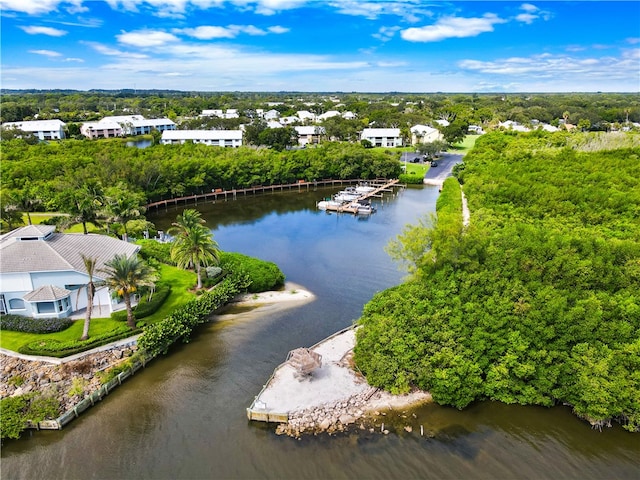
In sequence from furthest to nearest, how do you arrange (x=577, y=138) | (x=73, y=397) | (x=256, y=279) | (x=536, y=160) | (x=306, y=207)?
(x=577, y=138), (x=306, y=207), (x=536, y=160), (x=256, y=279), (x=73, y=397)

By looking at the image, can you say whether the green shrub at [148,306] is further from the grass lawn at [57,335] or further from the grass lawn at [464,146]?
the grass lawn at [464,146]

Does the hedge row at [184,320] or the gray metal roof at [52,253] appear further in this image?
the gray metal roof at [52,253]

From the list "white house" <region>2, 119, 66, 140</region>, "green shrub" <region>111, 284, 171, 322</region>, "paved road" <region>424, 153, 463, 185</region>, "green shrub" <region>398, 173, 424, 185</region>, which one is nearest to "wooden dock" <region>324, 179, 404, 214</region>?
"green shrub" <region>398, 173, 424, 185</region>

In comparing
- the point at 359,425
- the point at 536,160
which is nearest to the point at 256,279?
the point at 359,425

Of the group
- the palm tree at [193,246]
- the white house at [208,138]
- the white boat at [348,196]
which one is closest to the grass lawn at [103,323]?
the palm tree at [193,246]

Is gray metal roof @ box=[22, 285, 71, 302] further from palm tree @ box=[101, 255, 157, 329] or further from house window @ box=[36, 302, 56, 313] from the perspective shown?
palm tree @ box=[101, 255, 157, 329]

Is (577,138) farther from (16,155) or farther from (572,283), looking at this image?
(16,155)

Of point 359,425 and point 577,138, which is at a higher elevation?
point 577,138
